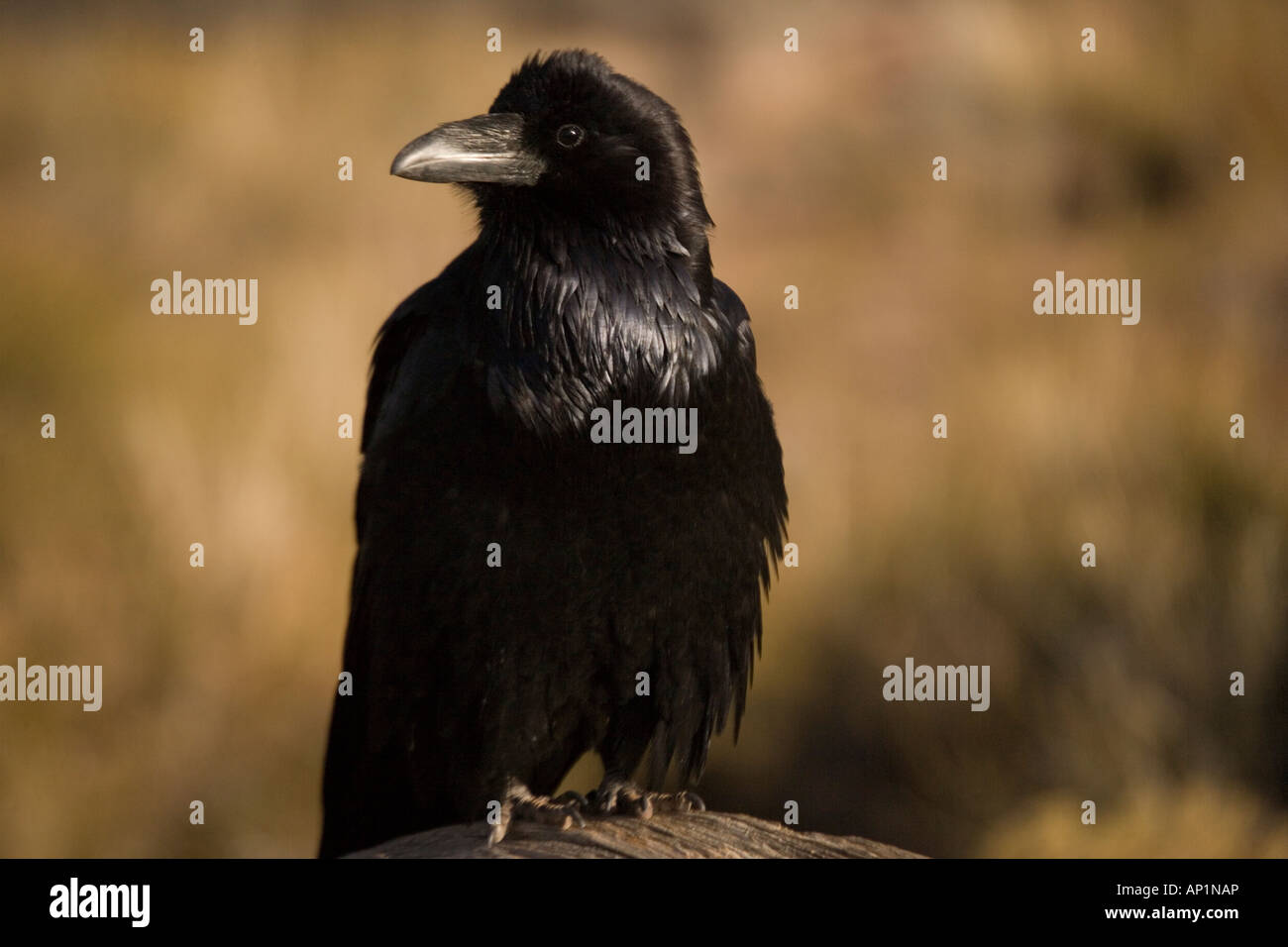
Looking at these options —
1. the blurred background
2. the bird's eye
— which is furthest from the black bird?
the blurred background

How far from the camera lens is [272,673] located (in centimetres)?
737

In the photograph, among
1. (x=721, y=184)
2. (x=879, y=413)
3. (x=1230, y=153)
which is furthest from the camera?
(x=721, y=184)

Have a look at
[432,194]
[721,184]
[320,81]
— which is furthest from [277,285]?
[721,184]

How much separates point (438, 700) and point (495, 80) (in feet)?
28.4

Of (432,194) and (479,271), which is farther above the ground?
(432,194)

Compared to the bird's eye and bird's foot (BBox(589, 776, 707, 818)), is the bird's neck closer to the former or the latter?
the bird's eye

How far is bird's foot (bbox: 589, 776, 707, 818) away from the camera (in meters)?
3.70

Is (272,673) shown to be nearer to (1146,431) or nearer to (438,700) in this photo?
(438,700)

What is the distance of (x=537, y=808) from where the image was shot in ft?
11.8

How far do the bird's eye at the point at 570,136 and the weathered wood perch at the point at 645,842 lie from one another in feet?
6.08

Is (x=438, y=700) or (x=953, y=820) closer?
(x=438, y=700)

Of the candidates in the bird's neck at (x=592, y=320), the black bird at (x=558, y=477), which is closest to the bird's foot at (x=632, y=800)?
the black bird at (x=558, y=477)

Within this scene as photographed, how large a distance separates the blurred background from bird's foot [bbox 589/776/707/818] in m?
2.45

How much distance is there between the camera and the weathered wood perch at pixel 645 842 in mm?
3338
